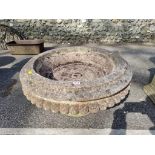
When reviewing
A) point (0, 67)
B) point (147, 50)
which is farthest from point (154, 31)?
point (0, 67)

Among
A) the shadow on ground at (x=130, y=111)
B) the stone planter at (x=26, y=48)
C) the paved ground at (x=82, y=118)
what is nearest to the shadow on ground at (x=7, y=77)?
the paved ground at (x=82, y=118)

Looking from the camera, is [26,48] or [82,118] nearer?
[82,118]

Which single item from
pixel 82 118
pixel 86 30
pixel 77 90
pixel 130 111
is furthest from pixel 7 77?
pixel 86 30

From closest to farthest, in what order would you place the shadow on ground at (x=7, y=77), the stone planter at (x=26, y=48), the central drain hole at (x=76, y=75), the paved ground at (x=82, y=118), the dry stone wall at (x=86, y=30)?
the paved ground at (x=82, y=118), the central drain hole at (x=76, y=75), the shadow on ground at (x=7, y=77), the stone planter at (x=26, y=48), the dry stone wall at (x=86, y=30)

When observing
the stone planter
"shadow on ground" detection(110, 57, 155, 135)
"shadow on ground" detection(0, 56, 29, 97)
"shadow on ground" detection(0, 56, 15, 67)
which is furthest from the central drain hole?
"shadow on ground" detection(0, 56, 15, 67)

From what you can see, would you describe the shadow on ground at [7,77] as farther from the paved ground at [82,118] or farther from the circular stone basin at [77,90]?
the circular stone basin at [77,90]

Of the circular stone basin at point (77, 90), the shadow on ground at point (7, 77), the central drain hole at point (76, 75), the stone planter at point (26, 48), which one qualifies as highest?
the circular stone basin at point (77, 90)

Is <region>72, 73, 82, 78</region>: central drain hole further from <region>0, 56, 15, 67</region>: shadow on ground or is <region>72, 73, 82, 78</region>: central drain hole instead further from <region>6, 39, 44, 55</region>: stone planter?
<region>0, 56, 15, 67</region>: shadow on ground

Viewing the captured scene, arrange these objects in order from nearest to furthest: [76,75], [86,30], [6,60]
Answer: [76,75], [6,60], [86,30]

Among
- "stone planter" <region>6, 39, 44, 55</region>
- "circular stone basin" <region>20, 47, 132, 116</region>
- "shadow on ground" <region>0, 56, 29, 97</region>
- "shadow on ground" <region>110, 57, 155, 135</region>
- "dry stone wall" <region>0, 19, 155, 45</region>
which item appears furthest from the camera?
"dry stone wall" <region>0, 19, 155, 45</region>

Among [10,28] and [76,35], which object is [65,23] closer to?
[76,35]

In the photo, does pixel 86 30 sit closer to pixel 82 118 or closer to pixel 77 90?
pixel 82 118

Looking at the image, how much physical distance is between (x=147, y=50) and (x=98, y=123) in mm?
4996

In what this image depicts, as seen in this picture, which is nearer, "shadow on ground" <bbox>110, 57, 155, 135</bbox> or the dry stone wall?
"shadow on ground" <bbox>110, 57, 155, 135</bbox>
